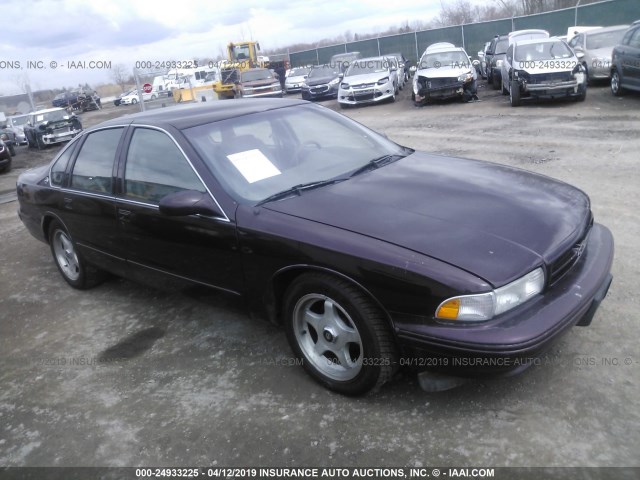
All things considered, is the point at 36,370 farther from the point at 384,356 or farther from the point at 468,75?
the point at 468,75

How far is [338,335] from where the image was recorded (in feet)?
9.55

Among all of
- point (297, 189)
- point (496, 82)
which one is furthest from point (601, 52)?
point (297, 189)

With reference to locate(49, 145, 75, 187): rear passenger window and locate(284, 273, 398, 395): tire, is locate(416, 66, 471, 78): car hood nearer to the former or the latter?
locate(49, 145, 75, 187): rear passenger window

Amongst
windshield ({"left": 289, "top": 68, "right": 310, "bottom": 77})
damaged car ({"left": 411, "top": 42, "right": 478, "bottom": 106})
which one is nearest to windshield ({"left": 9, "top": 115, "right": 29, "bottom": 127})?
windshield ({"left": 289, "top": 68, "right": 310, "bottom": 77})

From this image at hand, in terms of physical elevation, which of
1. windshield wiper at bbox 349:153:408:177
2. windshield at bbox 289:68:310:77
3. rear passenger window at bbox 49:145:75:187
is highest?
windshield at bbox 289:68:310:77

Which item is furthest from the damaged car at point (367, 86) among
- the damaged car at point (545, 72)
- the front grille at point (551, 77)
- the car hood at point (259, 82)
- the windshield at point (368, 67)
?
the car hood at point (259, 82)

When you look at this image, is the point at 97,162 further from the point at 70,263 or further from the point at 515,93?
the point at 515,93

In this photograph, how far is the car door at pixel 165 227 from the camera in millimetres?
3315

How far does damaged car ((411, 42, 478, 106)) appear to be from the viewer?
1540cm

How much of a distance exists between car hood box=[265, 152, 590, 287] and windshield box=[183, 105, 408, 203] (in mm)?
224

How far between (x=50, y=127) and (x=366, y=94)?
1165 centimetres

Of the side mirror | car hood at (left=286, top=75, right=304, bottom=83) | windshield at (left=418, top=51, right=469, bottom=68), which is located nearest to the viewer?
the side mirror

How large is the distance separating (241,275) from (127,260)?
1.35m

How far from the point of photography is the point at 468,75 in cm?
1550
